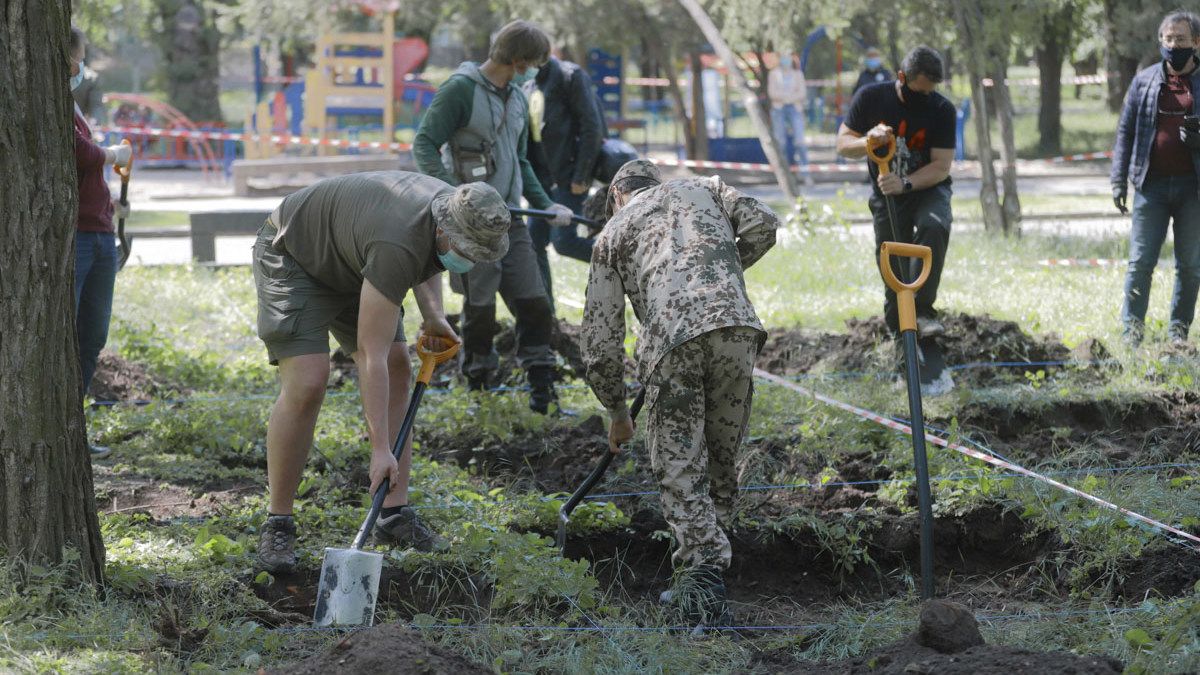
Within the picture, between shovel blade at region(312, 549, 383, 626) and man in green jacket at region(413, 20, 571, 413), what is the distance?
Answer: 2.62 meters

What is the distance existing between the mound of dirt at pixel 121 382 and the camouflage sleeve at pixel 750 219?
3.88m

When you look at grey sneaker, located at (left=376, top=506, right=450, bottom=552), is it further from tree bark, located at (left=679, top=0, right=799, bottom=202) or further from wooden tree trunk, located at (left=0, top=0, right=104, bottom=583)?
tree bark, located at (left=679, top=0, right=799, bottom=202)

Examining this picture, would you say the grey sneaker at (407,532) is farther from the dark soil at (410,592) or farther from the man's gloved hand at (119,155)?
the man's gloved hand at (119,155)

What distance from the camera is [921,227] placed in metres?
6.77

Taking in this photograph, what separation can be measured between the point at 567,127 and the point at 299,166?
40.0ft

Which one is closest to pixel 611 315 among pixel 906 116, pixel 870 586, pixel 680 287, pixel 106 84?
pixel 680 287

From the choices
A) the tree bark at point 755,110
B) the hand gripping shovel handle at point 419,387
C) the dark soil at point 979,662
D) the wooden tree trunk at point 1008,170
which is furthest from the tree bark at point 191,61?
the dark soil at point 979,662

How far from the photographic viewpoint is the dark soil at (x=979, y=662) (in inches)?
124

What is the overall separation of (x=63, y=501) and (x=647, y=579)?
2072mm

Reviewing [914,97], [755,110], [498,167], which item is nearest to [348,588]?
[498,167]

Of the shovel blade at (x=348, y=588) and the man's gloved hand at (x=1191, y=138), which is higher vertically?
the man's gloved hand at (x=1191, y=138)

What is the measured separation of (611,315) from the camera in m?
4.30

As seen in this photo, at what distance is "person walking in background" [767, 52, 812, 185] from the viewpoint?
19797mm

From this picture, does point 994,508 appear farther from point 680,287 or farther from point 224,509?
point 224,509
